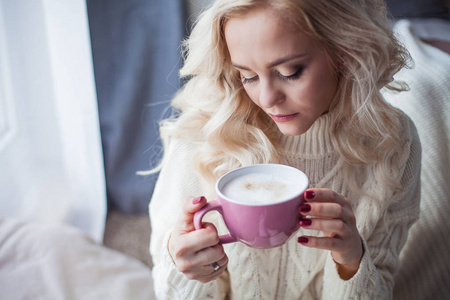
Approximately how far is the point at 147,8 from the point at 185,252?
4.63ft

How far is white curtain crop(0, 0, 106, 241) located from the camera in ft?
4.43

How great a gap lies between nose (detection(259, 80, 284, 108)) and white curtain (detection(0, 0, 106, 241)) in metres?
0.83

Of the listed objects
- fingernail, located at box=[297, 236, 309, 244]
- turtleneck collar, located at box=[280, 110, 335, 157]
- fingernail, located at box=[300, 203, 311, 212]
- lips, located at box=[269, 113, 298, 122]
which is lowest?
fingernail, located at box=[297, 236, 309, 244]

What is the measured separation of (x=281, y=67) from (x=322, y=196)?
239mm

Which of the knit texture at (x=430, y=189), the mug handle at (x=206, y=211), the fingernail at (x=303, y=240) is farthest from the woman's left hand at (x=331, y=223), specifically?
the knit texture at (x=430, y=189)

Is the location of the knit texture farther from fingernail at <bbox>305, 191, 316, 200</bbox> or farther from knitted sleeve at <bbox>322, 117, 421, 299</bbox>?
fingernail at <bbox>305, 191, 316, 200</bbox>

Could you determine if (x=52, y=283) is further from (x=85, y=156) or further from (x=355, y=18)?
(x=355, y=18)

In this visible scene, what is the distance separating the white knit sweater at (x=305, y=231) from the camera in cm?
101

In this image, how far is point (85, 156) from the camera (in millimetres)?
1713

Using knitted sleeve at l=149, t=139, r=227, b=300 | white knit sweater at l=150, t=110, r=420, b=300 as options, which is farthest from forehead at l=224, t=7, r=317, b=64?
knitted sleeve at l=149, t=139, r=227, b=300

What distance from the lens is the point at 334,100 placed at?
0.96 m

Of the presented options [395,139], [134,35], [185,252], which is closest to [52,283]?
[185,252]

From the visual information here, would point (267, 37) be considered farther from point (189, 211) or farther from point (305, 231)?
point (305, 231)

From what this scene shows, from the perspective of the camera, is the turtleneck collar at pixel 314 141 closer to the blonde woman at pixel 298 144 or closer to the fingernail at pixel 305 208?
the blonde woman at pixel 298 144
